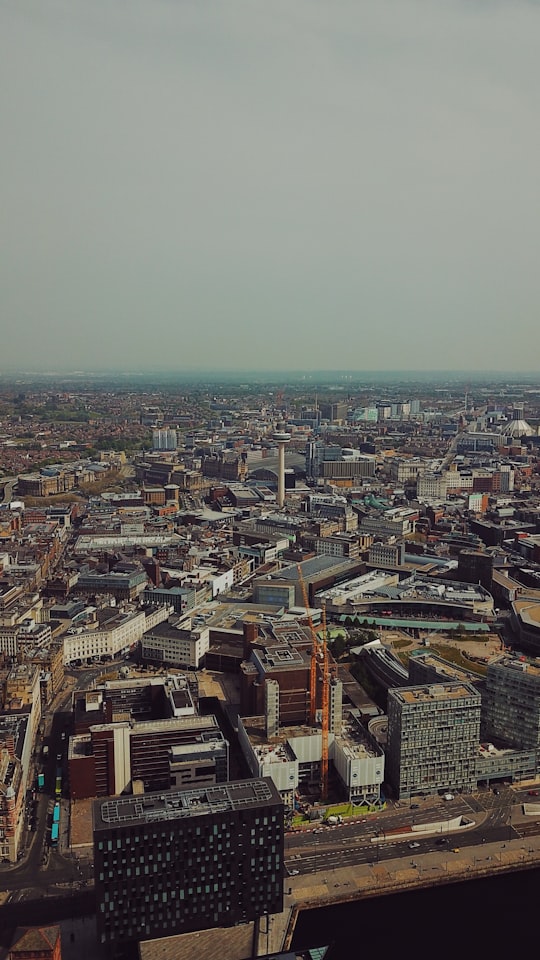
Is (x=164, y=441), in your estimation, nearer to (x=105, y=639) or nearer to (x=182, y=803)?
(x=105, y=639)

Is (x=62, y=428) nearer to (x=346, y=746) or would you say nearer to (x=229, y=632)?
(x=229, y=632)

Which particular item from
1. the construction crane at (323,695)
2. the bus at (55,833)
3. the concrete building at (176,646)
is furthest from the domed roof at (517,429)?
the bus at (55,833)

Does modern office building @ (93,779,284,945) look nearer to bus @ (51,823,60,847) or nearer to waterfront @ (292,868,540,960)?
waterfront @ (292,868,540,960)

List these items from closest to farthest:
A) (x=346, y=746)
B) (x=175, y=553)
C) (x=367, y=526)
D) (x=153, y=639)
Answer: (x=346, y=746) < (x=153, y=639) < (x=175, y=553) < (x=367, y=526)

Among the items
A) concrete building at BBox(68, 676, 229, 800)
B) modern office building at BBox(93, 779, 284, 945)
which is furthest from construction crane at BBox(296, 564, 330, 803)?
modern office building at BBox(93, 779, 284, 945)

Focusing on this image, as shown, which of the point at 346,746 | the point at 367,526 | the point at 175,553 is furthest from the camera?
the point at 367,526

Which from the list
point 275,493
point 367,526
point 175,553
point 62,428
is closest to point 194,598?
point 175,553
